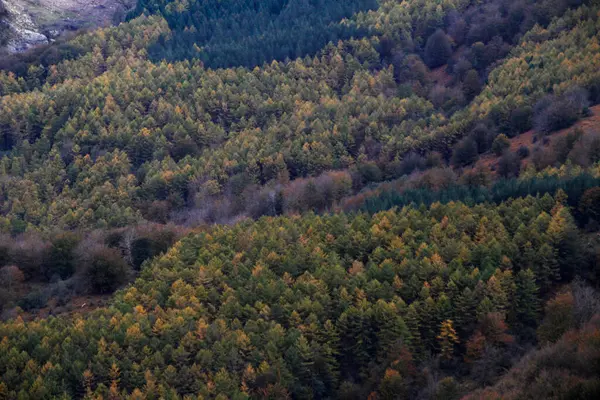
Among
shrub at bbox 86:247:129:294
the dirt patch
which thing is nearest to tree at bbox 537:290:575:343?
the dirt patch

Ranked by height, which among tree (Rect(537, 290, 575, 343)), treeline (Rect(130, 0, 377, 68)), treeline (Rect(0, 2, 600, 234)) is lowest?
treeline (Rect(0, 2, 600, 234))

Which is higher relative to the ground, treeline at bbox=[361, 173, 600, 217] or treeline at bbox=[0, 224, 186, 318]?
treeline at bbox=[361, 173, 600, 217]

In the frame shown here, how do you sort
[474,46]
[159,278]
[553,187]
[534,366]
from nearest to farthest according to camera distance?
1. [534,366]
2. [159,278]
3. [553,187]
4. [474,46]

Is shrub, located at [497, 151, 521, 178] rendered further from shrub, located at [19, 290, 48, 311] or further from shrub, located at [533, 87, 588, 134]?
shrub, located at [19, 290, 48, 311]

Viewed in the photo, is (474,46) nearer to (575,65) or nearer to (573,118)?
(575,65)

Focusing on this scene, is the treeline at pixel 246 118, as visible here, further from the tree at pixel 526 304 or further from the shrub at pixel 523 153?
the tree at pixel 526 304

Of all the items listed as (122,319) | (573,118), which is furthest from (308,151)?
(122,319)

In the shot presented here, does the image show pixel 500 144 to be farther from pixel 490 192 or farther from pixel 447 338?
pixel 447 338
